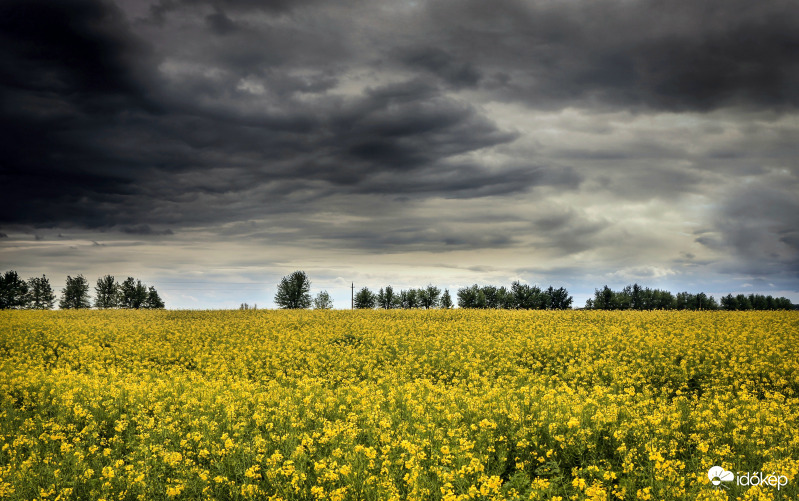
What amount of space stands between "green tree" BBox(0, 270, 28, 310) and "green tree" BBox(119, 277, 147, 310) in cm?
2177

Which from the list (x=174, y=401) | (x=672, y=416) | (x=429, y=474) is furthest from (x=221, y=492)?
(x=672, y=416)

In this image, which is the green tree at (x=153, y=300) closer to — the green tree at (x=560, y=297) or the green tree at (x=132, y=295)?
the green tree at (x=132, y=295)

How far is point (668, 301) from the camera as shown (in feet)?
534

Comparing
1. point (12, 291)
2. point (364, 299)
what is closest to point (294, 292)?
point (364, 299)

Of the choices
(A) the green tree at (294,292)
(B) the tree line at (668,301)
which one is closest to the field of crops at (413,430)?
(A) the green tree at (294,292)

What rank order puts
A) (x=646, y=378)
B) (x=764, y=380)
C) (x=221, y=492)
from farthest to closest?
(x=646, y=378) < (x=764, y=380) < (x=221, y=492)

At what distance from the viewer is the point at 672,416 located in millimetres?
11500

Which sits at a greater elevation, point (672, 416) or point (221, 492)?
point (672, 416)

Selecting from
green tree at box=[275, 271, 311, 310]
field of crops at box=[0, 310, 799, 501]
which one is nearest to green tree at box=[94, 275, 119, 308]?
green tree at box=[275, 271, 311, 310]

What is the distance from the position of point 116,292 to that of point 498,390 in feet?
492

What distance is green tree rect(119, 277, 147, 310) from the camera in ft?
426

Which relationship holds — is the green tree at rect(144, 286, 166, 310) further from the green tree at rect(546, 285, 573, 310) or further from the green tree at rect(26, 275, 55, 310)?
the green tree at rect(546, 285, 573, 310)

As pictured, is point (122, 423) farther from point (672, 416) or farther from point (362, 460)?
point (672, 416)

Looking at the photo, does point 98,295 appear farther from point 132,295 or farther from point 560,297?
point 560,297
